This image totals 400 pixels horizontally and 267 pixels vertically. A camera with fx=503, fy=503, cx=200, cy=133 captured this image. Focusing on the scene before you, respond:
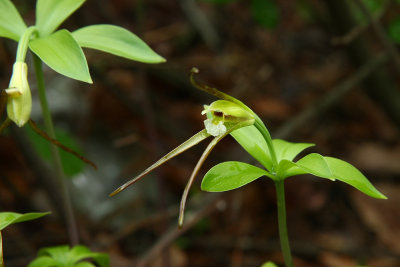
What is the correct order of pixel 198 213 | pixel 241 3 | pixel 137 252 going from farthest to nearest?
pixel 241 3 → pixel 137 252 → pixel 198 213

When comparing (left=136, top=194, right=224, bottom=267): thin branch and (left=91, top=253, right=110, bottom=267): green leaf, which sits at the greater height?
(left=136, top=194, right=224, bottom=267): thin branch

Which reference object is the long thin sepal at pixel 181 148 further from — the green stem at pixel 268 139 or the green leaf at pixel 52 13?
the green leaf at pixel 52 13

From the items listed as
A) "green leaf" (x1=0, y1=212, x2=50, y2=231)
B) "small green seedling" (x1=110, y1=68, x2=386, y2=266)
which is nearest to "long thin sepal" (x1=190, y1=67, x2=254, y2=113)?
"small green seedling" (x1=110, y1=68, x2=386, y2=266)

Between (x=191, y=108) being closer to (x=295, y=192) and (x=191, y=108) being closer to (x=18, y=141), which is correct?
(x=295, y=192)

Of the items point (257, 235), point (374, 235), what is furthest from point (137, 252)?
point (374, 235)

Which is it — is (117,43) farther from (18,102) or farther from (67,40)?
(18,102)

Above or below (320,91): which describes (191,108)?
below

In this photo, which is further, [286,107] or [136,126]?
[286,107]

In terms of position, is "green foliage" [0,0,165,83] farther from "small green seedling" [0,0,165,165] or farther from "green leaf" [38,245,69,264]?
"green leaf" [38,245,69,264]

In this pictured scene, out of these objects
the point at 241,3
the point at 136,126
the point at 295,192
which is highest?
the point at 241,3
